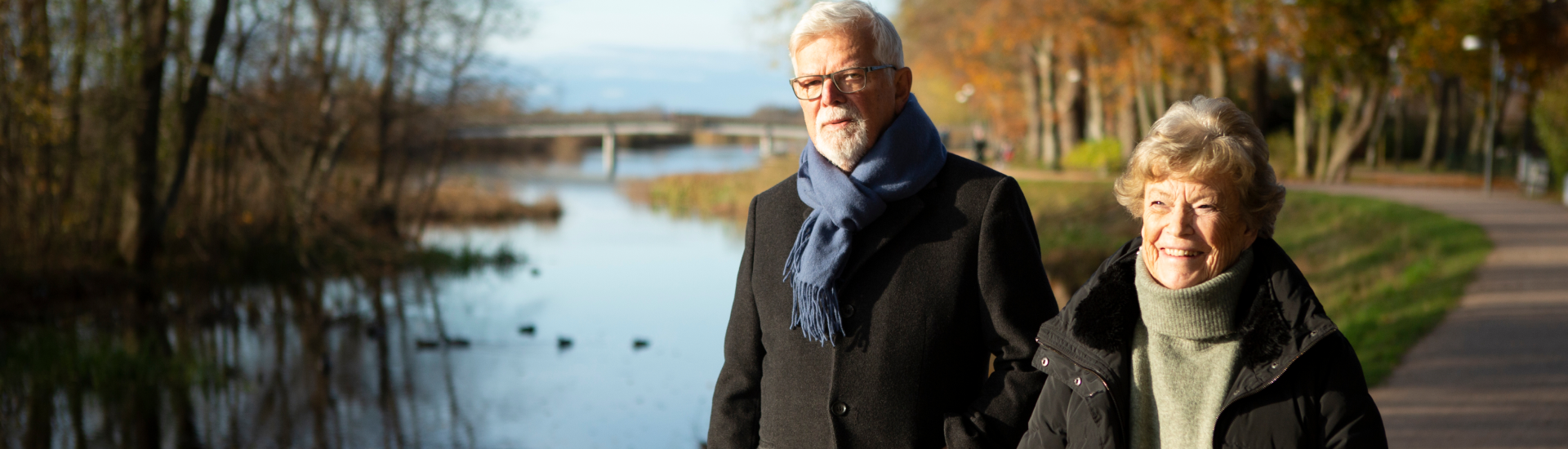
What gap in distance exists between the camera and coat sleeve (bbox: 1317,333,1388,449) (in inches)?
66.5

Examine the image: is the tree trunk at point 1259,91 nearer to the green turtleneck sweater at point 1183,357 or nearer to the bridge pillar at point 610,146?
the green turtleneck sweater at point 1183,357

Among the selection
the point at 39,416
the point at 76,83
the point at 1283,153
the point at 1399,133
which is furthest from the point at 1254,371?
the point at 1399,133

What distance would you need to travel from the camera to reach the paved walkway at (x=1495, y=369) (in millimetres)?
5586

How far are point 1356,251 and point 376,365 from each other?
1115 centimetres

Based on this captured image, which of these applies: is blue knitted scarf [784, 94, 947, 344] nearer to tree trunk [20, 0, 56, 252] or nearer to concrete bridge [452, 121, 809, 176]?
tree trunk [20, 0, 56, 252]

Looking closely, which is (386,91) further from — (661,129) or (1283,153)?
(661,129)

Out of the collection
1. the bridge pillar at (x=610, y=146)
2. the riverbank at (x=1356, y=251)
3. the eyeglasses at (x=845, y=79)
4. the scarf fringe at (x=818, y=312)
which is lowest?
the bridge pillar at (x=610, y=146)

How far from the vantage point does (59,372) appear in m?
9.60

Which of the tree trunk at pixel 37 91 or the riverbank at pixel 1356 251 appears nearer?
the riverbank at pixel 1356 251

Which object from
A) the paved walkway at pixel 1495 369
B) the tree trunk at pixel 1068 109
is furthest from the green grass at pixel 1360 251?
the tree trunk at pixel 1068 109

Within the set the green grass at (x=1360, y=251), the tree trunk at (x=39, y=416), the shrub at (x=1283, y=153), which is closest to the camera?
the tree trunk at (x=39, y=416)

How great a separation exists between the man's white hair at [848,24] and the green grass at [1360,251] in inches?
223

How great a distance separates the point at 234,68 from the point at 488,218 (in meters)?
12.2

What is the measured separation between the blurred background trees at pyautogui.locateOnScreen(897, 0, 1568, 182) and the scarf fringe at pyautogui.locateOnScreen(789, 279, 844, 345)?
20244 mm
